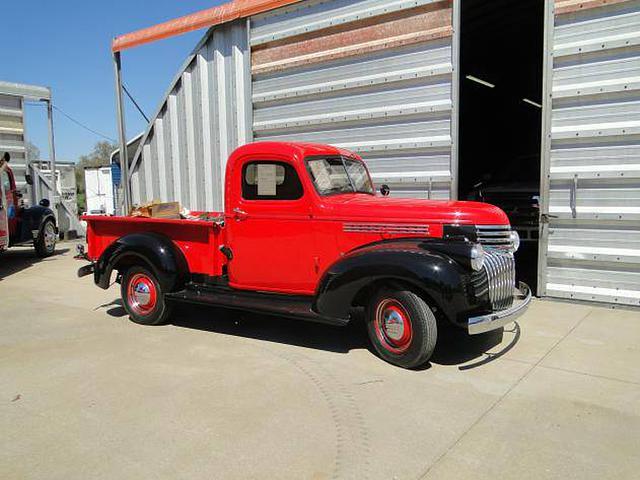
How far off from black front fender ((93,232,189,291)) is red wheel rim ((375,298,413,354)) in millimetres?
2320

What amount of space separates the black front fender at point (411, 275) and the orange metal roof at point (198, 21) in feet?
17.2

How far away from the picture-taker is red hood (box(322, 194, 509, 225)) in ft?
14.6

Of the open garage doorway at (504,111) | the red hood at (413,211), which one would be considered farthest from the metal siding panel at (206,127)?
the red hood at (413,211)

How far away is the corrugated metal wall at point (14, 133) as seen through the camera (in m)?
13.0

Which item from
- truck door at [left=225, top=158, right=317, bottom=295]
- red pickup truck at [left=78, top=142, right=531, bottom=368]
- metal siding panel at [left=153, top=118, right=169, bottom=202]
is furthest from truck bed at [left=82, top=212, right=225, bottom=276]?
metal siding panel at [left=153, top=118, right=169, bottom=202]

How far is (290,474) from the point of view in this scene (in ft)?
9.20

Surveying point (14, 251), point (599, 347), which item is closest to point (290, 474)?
point (599, 347)

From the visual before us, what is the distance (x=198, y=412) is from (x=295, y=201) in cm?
216

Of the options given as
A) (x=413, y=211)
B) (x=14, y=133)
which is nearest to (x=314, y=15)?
(x=413, y=211)

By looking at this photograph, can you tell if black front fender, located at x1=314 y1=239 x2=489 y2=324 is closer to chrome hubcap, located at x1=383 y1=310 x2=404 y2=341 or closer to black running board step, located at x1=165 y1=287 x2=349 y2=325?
black running board step, located at x1=165 y1=287 x2=349 y2=325

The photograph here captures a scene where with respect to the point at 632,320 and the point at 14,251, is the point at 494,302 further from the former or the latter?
the point at 14,251

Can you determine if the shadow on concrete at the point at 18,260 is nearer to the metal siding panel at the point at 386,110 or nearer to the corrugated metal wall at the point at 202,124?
the corrugated metal wall at the point at 202,124

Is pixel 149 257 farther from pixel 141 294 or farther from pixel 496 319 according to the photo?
pixel 496 319

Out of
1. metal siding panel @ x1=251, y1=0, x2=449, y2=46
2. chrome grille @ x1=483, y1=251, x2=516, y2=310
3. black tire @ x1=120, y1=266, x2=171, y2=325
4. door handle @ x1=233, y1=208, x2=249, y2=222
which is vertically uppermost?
metal siding panel @ x1=251, y1=0, x2=449, y2=46
